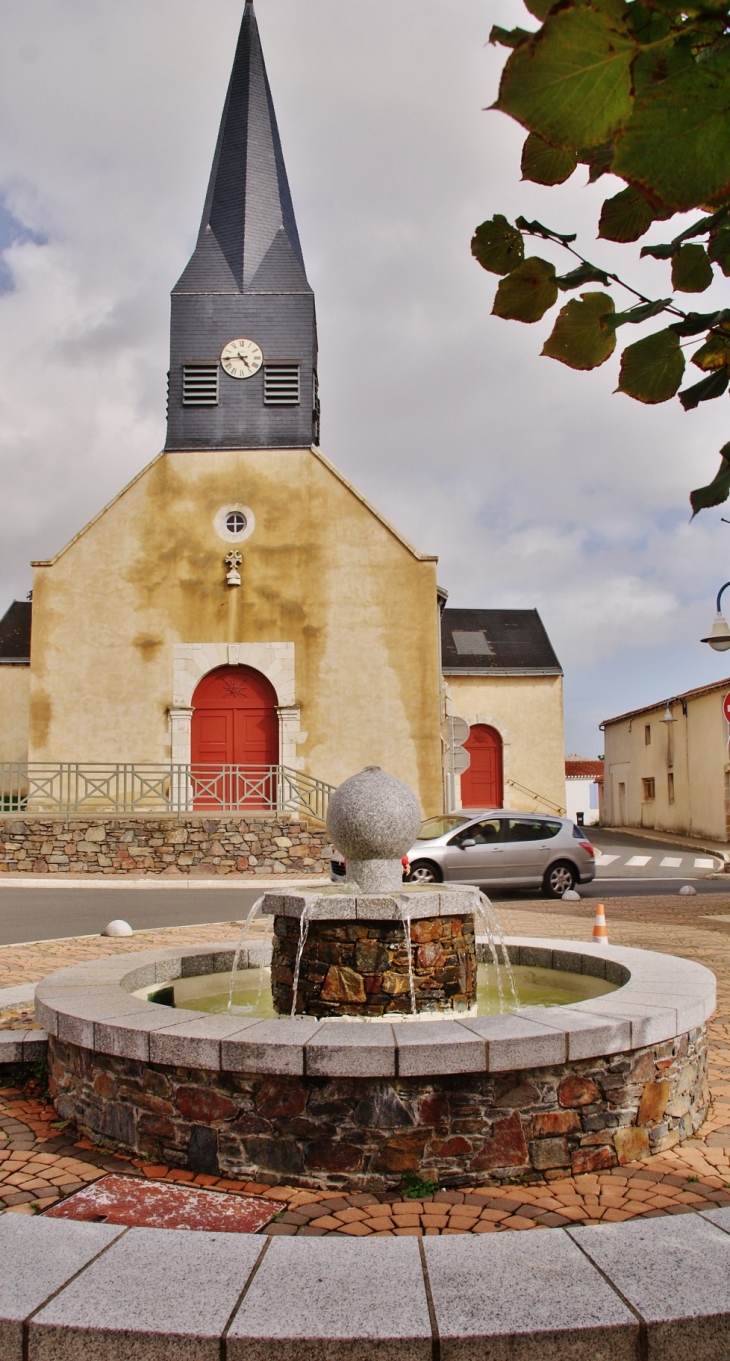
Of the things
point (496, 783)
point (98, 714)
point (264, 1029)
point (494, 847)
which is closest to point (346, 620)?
point (98, 714)

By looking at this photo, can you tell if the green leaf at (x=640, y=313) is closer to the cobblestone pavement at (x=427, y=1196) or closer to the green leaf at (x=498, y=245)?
the green leaf at (x=498, y=245)

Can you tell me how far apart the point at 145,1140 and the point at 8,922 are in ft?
25.4

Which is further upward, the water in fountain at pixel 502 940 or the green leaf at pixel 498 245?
the green leaf at pixel 498 245

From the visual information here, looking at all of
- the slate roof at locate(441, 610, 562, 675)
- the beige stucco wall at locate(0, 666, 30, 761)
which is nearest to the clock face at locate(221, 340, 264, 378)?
the beige stucco wall at locate(0, 666, 30, 761)

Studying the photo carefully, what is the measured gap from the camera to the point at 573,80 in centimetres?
115

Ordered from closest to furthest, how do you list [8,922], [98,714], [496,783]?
1. [8,922]
2. [98,714]
3. [496,783]

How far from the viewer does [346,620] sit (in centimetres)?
1972

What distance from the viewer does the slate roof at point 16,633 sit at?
2444 centimetres

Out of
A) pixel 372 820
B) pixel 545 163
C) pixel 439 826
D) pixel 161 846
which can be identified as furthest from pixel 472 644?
pixel 545 163

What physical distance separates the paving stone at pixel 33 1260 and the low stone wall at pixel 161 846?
14.1 meters

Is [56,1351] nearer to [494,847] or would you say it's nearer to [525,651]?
[494,847]

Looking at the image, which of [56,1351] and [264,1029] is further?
[264,1029]

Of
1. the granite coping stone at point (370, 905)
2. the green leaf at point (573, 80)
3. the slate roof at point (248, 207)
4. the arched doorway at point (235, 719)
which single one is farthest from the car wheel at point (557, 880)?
the green leaf at point (573, 80)

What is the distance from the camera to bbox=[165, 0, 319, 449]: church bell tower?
20.9m
